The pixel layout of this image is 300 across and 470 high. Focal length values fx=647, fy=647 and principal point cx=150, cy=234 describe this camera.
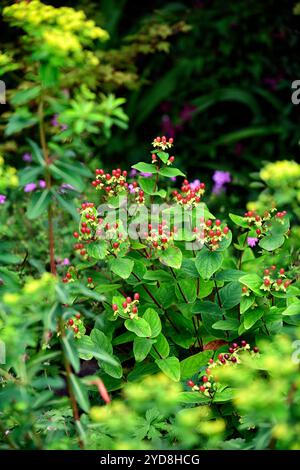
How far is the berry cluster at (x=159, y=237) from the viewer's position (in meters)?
2.07

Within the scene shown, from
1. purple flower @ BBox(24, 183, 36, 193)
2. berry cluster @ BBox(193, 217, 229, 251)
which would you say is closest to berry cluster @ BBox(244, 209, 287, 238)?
berry cluster @ BBox(193, 217, 229, 251)

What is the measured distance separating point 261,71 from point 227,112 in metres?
0.39

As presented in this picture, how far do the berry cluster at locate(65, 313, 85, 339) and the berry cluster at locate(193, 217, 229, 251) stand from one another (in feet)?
1.50

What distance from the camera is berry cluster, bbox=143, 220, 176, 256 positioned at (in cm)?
207

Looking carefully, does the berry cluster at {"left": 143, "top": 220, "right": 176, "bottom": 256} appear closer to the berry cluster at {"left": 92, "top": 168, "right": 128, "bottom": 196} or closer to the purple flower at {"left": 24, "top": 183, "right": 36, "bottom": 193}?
the berry cluster at {"left": 92, "top": 168, "right": 128, "bottom": 196}

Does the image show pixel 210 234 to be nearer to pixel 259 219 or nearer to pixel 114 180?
pixel 259 219

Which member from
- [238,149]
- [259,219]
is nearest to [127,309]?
[259,219]

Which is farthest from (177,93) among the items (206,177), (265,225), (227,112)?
(265,225)

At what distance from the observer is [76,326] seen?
1995 millimetres

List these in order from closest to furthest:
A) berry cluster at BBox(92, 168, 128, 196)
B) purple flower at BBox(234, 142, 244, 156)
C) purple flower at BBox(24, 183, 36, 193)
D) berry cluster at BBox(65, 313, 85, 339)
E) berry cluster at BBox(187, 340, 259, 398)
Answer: berry cluster at BBox(187, 340, 259, 398) → berry cluster at BBox(65, 313, 85, 339) → berry cluster at BBox(92, 168, 128, 196) → purple flower at BBox(24, 183, 36, 193) → purple flower at BBox(234, 142, 244, 156)

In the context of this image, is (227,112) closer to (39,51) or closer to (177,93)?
(177,93)

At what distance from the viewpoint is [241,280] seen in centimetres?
204

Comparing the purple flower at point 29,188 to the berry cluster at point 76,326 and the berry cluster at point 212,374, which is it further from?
the berry cluster at point 212,374

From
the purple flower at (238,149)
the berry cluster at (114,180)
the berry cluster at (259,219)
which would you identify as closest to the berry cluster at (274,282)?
the berry cluster at (259,219)
